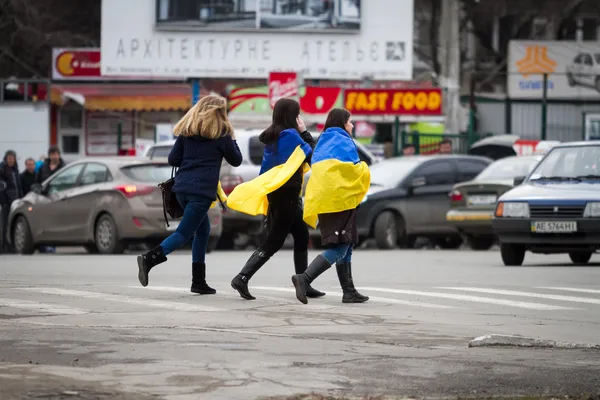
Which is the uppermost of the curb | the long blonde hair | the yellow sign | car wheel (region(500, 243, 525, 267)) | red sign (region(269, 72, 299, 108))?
the yellow sign

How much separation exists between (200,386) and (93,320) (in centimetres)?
340

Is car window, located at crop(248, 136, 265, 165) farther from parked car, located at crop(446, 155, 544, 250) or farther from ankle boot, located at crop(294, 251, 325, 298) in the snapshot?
ankle boot, located at crop(294, 251, 325, 298)

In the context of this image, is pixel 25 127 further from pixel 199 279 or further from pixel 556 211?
pixel 199 279

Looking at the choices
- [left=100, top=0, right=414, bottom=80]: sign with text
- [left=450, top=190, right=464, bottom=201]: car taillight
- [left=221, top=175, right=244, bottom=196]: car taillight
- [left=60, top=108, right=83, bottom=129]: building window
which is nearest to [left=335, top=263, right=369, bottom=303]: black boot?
[left=221, top=175, right=244, bottom=196]: car taillight

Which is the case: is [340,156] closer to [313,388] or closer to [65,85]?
[313,388]

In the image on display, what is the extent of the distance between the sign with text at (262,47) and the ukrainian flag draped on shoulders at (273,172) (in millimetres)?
32304

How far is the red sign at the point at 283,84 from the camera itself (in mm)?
36156

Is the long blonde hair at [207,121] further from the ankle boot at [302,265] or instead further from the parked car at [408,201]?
the parked car at [408,201]

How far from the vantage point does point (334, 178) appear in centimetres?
1315

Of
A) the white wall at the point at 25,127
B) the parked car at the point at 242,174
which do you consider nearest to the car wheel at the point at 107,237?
the parked car at the point at 242,174

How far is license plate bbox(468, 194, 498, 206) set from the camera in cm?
2502

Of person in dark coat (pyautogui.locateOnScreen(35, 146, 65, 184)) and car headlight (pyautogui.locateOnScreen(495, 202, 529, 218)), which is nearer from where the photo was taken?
car headlight (pyautogui.locateOnScreen(495, 202, 529, 218))

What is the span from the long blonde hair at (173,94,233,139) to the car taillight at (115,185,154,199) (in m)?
9.06

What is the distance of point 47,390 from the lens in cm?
766
